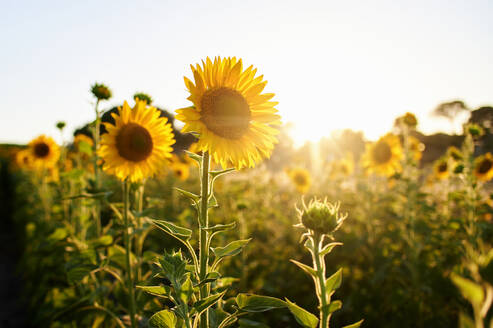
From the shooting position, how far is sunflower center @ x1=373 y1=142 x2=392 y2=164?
5.19 meters

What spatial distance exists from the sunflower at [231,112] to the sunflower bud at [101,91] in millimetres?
1636

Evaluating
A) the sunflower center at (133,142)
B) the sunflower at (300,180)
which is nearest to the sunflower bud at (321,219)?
the sunflower center at (133,142)

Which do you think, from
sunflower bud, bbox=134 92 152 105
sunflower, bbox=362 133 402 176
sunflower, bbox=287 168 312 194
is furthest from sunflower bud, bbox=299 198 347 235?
sunflower, bbox=287 168 312 194

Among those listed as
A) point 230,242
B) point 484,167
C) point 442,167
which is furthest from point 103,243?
point 442,167

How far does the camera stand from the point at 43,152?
5.54 m

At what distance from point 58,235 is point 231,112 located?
2232mm

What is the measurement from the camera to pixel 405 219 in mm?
3926

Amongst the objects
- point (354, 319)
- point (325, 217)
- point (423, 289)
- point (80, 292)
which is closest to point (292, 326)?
point (354, 319)

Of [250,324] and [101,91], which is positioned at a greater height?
[101,91]

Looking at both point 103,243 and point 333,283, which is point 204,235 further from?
point 103,243

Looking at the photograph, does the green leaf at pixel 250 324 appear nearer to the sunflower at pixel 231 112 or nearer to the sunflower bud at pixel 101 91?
the sunflower at pixel 231 112

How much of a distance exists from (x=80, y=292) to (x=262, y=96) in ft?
7.93

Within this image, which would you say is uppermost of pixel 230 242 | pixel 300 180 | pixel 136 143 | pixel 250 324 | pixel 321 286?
pixel 136 143

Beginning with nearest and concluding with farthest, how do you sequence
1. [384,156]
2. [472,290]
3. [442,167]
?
[472,290], [384,156], [442,167]
